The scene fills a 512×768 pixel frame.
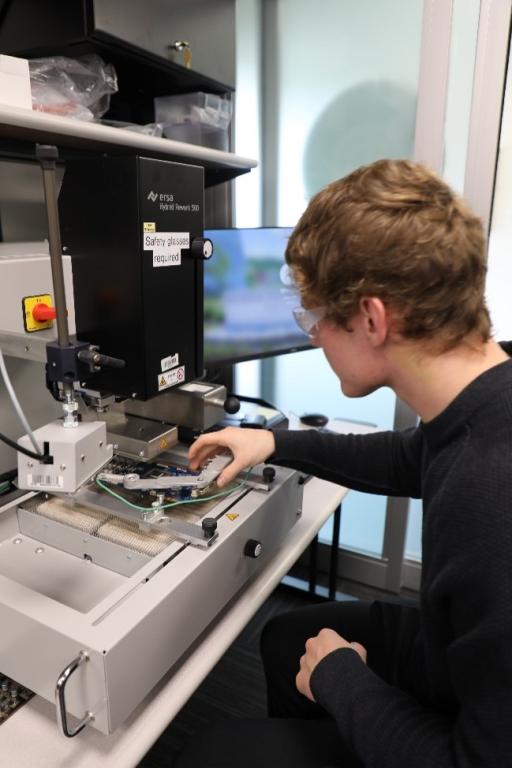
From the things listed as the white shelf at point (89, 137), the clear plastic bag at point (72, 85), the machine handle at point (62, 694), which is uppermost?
the clear plastic bag at point (72, 85)

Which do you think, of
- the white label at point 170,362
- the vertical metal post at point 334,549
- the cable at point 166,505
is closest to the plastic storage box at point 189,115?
the white label at point 170,362

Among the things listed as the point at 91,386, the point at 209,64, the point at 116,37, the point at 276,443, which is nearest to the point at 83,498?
the point at 91,386

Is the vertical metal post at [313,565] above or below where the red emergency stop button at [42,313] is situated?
below

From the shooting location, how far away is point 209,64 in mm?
1516

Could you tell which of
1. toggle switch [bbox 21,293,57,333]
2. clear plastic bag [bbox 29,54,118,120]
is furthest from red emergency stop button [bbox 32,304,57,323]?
clear plastic bag [bbox 29,54,118,120]

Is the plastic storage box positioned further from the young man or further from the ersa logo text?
the young man

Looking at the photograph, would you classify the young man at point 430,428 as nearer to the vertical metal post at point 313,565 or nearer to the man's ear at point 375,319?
the man's ear at point 375,319

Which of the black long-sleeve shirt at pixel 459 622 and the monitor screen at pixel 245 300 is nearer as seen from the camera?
the black long-sleeve shirt at pixel 459 622

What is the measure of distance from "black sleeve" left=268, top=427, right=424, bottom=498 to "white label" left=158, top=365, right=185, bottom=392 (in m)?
0.31

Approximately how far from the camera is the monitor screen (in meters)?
1.53

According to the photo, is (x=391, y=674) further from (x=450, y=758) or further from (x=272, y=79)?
(x=272, y=79)

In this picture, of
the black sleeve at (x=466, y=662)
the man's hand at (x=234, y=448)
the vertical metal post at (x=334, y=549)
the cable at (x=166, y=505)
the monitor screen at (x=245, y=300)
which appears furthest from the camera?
the vertical metal post at (x=334, y=549)

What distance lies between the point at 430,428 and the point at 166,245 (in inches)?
18.7

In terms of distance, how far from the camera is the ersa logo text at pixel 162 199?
0.80m
